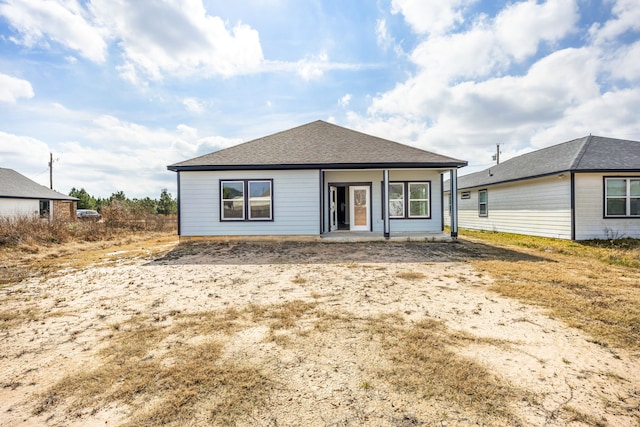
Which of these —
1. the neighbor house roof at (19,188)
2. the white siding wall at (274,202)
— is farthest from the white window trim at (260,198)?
the neighbor house roof at (19,188)

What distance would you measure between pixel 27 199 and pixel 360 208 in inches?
1023

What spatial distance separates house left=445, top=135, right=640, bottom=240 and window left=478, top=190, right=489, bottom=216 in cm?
206

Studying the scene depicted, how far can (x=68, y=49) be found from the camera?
32.5 ft

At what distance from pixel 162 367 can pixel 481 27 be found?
48.4 feet

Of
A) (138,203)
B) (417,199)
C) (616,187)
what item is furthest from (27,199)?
(616,187)

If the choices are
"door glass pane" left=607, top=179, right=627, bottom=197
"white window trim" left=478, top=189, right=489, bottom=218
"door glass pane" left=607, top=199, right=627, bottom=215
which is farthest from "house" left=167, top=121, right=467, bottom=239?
"white window trim" left=478, top=189, right=489, bottom=218

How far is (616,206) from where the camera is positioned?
11.5m

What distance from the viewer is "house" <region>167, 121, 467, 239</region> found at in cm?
1169

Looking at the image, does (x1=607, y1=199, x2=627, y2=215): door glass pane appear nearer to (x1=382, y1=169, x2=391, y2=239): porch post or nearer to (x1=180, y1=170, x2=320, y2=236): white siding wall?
(x1=382, y1=169, x2=391, y2=239): porch post

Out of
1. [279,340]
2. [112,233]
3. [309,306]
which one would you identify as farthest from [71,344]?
[112,233]

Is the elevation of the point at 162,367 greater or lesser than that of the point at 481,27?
lesser

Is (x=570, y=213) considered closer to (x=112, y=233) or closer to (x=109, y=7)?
(x=109, y=7)

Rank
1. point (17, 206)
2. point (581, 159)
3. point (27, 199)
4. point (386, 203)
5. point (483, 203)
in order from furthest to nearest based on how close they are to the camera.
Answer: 1. point (27, 199)
2. point (17, 206)
3. point (483, 203)
4. point (581, 159)
5. point (386, 203)

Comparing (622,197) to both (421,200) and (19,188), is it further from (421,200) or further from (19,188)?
(19,188)
